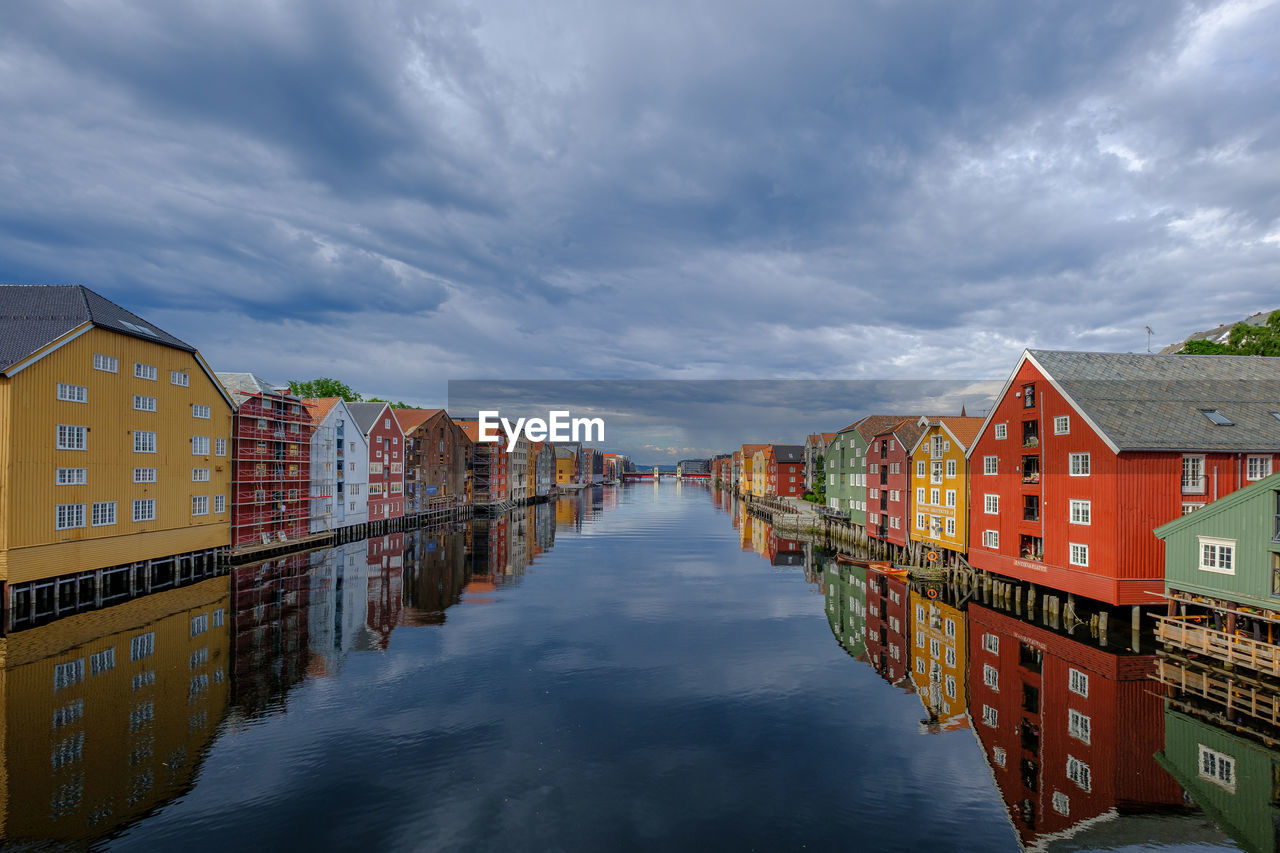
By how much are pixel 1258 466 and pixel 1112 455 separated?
7.79m

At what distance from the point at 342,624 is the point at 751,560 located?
3870cm

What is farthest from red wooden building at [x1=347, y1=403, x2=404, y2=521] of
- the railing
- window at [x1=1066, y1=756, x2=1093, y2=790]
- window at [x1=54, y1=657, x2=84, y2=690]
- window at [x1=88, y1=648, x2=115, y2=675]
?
the railing

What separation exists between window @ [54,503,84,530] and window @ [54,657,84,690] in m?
12.6

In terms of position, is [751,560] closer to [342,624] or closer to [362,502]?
[342,624]

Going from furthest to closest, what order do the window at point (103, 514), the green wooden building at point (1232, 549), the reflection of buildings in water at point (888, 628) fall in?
the window at point (103, 514)
the reflection of buildings in water at point (888, 628)
the green wooden building at point (1232, 549)

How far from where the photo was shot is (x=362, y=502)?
248ft

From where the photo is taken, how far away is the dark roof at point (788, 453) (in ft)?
424

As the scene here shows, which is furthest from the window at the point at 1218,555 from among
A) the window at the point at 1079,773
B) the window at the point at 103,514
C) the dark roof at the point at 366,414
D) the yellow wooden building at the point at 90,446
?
the dark roof at the point at 366,414

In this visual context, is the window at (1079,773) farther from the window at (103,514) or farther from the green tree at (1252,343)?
the green tree at (1252,343)

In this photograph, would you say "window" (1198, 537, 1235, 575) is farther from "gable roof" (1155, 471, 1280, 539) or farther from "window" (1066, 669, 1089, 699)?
"window" (1066, 669, 1089, 699)

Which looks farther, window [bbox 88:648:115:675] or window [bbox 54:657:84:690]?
window [bbox 88:648:115:675]

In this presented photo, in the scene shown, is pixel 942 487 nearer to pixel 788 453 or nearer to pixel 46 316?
pixel 46 316

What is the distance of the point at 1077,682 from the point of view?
24844 mm

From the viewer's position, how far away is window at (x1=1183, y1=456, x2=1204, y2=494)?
31750mm
